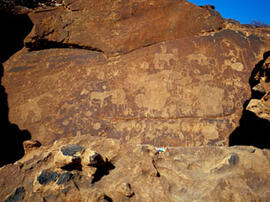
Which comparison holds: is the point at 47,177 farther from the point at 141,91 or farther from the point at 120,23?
the point at 120,23

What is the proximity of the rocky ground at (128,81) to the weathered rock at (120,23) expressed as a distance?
10mm

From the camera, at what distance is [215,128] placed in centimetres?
158

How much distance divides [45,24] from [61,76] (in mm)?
590

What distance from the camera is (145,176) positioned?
95 cm

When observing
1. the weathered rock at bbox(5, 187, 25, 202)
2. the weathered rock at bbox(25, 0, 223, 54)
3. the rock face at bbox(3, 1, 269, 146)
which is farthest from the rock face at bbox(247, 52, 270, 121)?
the weathered rock at bbox(5, 187, 25, 202)

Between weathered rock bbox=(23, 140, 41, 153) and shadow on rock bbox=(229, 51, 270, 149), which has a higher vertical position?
weathered rock bbox=(23, 140, 41, 153)

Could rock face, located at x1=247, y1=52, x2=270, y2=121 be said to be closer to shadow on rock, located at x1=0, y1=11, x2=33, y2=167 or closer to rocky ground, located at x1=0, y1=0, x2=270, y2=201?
rocky ground, located at x1=0, y1=0, x2=270, y2=201

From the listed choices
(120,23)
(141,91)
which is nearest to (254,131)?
(141,91)

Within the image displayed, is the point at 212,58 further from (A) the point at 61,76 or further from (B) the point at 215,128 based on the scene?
(A) the point at 61,76

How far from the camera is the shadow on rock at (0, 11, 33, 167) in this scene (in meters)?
1.72

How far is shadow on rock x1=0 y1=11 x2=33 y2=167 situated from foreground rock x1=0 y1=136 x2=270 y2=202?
71 cm

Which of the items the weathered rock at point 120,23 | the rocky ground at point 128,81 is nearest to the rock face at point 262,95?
the rocky ground at point 128,81

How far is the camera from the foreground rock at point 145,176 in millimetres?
847

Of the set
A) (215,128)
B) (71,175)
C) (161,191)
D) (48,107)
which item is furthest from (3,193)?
(215,128)
